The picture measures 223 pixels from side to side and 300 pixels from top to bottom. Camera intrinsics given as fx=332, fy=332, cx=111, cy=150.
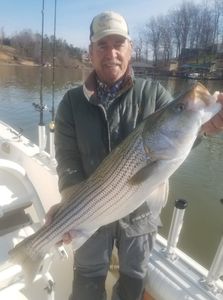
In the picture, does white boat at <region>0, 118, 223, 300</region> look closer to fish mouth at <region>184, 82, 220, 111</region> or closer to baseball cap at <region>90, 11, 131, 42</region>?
fish mouth at <region>184, 82, 220, 111</region>

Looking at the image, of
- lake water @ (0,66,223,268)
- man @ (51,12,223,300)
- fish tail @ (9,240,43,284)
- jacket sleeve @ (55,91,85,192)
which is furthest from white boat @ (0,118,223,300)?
lake water @ (0,66,223,268)

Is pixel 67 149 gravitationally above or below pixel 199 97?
below

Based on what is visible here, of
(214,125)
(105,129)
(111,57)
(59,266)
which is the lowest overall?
(59,266)

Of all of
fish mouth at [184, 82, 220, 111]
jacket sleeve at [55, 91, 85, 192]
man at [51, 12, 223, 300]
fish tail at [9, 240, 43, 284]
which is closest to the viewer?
fish mouth at [184, 82, 220, 111]

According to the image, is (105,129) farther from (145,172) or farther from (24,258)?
(24,258)

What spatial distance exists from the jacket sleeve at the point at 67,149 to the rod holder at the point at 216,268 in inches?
46.6

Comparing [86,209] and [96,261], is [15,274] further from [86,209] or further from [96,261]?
[86,209]

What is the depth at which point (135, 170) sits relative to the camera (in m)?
1.98

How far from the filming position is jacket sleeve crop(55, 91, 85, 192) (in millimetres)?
2607

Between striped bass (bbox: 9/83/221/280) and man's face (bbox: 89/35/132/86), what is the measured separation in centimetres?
64

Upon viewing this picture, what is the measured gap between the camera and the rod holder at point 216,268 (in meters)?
2.51

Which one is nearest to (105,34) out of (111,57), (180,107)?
(111,57)

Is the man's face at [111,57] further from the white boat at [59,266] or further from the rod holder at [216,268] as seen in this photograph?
the rod holder at [216,268]

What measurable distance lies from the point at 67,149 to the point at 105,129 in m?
0.39
